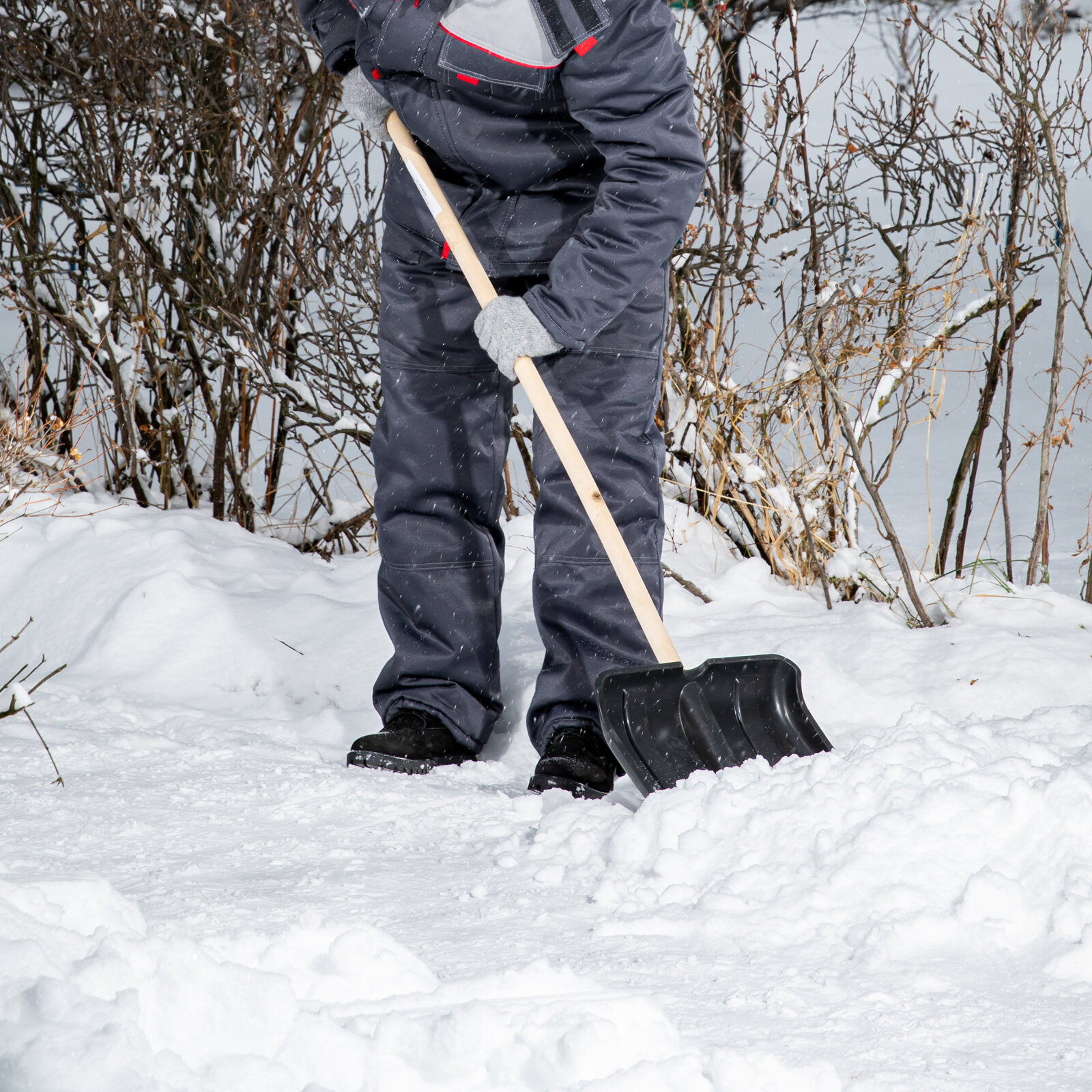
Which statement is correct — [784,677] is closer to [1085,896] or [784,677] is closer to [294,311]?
[1085,896]

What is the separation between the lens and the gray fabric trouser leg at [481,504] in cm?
213

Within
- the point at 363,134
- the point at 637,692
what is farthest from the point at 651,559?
the point at 363,134

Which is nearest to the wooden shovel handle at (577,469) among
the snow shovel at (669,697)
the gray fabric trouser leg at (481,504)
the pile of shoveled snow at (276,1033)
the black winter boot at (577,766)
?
the snow shovel at (669,697)

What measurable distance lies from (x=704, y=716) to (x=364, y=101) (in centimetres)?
141

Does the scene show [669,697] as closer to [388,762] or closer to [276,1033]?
[388,762]

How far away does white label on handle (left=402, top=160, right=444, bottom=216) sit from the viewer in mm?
2059

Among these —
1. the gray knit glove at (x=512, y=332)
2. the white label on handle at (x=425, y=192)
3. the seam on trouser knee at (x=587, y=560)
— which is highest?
the white label on handle at (x=425, y=192)

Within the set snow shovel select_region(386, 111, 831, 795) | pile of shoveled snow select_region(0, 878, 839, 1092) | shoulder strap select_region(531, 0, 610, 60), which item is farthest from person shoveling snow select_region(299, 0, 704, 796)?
pile of shoveled snow select_region(0, 878, 839, 1092)

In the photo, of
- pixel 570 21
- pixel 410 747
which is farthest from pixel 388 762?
pixel 570 21

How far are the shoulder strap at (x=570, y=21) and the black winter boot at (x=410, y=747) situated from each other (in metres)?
1.29

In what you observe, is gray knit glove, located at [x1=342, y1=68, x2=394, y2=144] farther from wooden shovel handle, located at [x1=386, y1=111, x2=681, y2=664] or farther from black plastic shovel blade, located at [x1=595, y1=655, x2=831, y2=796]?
black plastic shovel blade, located at [x1=595, y1=655, x2=831, y2=796]

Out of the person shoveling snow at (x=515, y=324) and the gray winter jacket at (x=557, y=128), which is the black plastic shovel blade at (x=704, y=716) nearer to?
the person shoveling snow at (x=515, y=324)

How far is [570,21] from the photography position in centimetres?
183

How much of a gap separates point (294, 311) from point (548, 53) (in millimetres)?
2171
